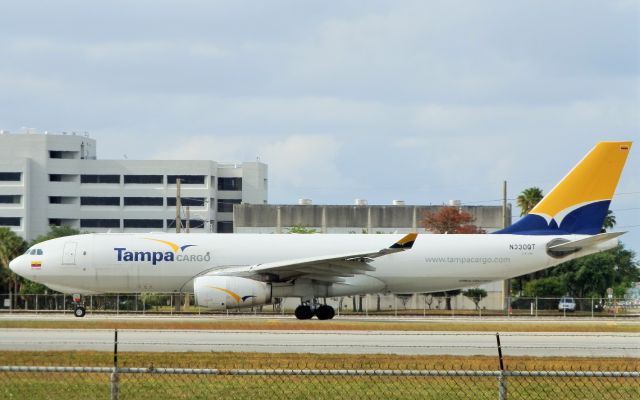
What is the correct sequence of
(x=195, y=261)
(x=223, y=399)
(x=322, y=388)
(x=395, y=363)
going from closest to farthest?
1. (x=223, y=399)
2. (x=322, y=388)
3. (x=395, y=363)
4. (x=195, y=261)

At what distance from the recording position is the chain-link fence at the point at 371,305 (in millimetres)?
58625

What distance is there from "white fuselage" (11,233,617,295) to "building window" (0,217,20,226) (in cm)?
8985

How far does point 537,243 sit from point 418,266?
17.1 feet


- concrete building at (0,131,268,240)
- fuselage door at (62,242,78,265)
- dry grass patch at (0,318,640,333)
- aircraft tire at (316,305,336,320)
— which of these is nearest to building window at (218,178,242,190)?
concrete building at (0,131,268,240)

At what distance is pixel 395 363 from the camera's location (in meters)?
23.6

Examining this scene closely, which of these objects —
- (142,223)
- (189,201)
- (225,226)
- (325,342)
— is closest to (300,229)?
(189,201)

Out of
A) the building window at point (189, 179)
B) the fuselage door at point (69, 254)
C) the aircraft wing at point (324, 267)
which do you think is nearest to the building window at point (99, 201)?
the building window at point (189, 179)

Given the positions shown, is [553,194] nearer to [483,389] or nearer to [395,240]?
[395,240]

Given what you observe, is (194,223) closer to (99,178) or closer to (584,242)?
(99,178)

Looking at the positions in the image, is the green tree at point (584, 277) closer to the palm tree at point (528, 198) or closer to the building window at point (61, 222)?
the palm tree at point (528, 198)

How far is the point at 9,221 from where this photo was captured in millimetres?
135000

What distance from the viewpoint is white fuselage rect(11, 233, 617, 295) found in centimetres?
4644

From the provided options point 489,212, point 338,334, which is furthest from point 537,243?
point 489,212

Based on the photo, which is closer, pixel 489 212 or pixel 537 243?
pixel 537 243
